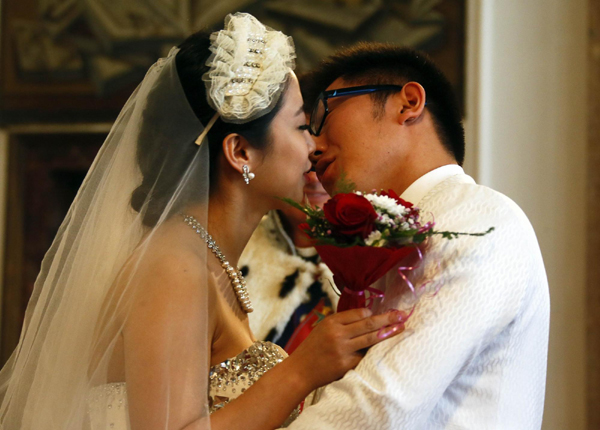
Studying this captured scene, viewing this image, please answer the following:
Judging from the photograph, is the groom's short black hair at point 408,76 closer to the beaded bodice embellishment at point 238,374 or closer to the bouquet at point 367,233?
the bouquet at point 367,233

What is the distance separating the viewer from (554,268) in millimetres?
4168

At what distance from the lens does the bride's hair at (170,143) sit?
1.88m

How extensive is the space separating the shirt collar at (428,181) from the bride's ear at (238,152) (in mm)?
497

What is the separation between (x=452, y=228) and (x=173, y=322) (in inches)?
28.5

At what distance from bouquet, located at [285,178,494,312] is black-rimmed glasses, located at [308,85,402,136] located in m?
0.56

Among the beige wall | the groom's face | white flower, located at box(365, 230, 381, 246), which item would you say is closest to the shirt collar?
the groom's face

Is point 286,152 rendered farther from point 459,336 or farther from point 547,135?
point 547,135

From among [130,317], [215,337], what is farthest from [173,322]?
[215,337]

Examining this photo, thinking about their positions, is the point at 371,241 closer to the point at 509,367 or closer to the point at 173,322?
the point at 509,367

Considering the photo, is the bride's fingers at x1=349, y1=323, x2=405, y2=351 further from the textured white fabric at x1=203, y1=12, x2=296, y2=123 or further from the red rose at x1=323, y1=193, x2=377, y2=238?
the textured white fabric at x1=203, y1=12, x2=296, y2=123

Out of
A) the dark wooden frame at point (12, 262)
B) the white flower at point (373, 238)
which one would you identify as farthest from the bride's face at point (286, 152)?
the dark wooden frame at point (12, 262)

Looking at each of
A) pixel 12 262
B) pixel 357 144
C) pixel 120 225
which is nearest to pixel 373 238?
pixel 357 144

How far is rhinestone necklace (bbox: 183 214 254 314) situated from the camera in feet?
6.34

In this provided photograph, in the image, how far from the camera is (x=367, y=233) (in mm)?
1448
